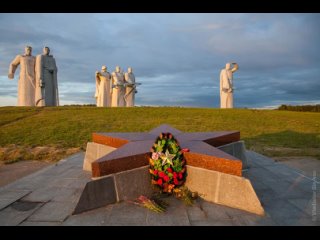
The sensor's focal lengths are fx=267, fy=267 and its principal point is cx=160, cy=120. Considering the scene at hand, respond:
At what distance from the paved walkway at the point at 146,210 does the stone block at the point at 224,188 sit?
12 cm

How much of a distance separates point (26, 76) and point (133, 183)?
2019 cm

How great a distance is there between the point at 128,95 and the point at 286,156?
21.7 meters

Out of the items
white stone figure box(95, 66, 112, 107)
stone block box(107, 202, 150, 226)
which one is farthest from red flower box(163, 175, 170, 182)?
white stone figure box(95, 66, 112, 107)

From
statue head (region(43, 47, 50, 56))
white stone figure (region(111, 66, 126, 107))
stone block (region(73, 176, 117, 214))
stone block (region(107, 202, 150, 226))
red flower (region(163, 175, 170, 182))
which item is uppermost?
statue head (region(43, 47, 50, 56))

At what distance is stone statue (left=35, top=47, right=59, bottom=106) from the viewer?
68.5ft

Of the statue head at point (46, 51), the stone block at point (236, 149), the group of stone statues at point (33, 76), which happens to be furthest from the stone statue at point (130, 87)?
the stone block at point (236, 149)

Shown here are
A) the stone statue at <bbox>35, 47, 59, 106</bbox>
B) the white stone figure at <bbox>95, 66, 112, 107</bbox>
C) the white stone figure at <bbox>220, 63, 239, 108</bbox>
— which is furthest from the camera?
the white stone figure at <bbox>95, 66, 112, 107</bbox>

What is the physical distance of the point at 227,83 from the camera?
23891 mm

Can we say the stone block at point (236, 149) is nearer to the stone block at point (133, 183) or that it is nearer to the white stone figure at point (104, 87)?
the stone block at point (133, 183)

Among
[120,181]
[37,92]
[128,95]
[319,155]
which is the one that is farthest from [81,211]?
[128,95]

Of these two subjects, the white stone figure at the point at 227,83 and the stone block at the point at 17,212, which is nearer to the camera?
the stone block at the point at 17,212

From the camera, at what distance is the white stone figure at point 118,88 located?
88.6 ft

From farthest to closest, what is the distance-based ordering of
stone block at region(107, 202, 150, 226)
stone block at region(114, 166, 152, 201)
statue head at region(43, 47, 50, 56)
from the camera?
statue head at region(43, 47, 50, 56) < stone block at region(114, 166, 152, 201) < stone block at region(107, 202, 150, 226)

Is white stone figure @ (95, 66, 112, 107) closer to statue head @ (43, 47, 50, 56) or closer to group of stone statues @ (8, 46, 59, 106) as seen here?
group of stone statues @ (8, 46, 59, 106)
